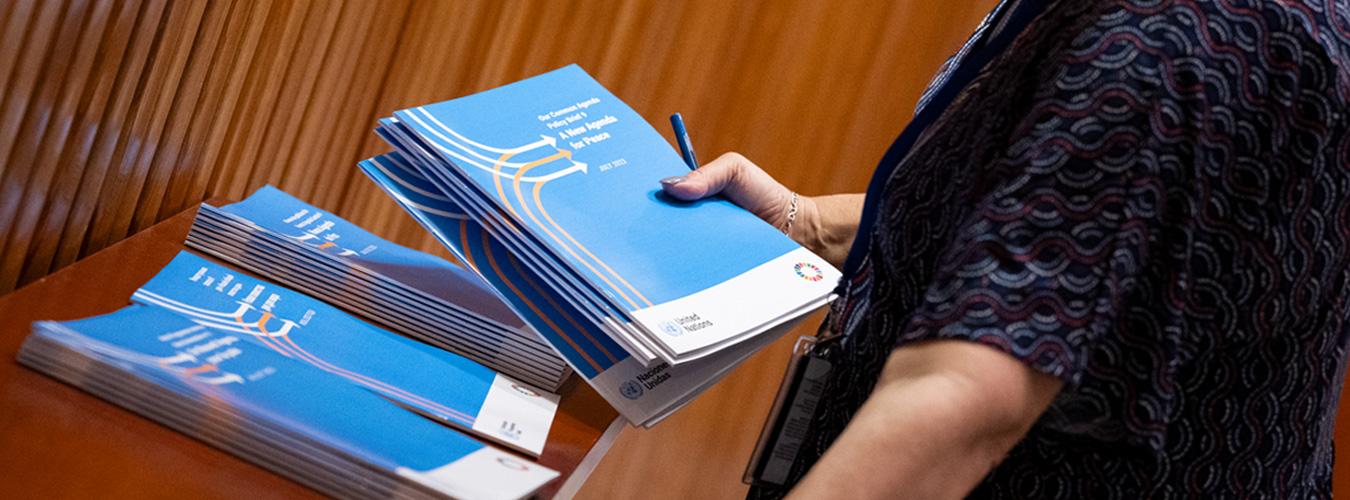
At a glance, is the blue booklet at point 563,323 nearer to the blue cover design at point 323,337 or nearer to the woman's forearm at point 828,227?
the blue cover design at point 323,337

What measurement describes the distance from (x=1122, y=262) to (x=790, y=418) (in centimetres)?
38

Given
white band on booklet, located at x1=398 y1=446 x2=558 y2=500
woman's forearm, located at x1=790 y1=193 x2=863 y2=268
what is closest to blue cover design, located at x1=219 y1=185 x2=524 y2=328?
white band on booklet, located at x1=398 y1=446 x2=558 y2=500

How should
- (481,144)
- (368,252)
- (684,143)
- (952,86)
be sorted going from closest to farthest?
(952,86)
(481,144)
(368,252)
(684,143)

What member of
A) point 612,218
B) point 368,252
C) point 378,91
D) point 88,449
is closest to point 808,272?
point 612,218

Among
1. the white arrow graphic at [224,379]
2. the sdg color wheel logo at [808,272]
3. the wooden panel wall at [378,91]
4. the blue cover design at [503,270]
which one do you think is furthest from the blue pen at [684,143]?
the white arrow graphic at [224,379]

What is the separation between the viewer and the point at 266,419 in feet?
2.54

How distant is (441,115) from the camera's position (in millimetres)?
1165

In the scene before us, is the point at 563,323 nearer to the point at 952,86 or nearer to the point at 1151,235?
the point at 952,86

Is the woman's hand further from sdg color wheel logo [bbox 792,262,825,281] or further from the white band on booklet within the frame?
the white band on booklet

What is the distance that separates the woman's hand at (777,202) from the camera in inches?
52.6

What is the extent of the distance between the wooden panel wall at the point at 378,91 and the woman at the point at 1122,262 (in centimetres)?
65

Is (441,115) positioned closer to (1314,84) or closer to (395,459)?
(395,459)

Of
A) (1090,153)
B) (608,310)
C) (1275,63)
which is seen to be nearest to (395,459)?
(608,310)

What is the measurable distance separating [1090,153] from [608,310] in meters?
0.43
